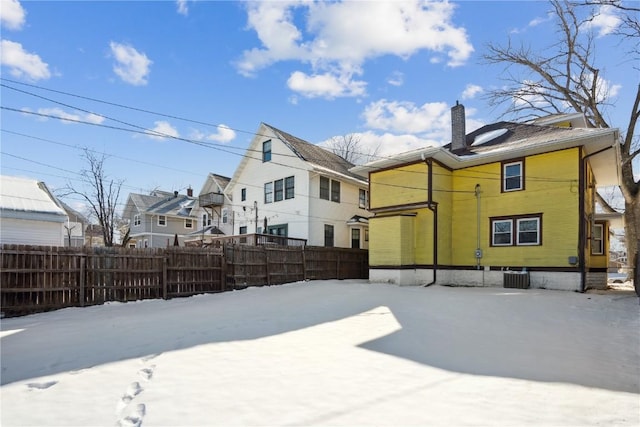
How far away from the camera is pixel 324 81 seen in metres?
16.8

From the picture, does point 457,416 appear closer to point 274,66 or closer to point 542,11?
point 274,66

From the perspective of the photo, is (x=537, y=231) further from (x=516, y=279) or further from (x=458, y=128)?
(x=458, y=128)

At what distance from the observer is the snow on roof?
13242mm

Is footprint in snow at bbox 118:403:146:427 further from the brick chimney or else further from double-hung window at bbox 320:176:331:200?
double-hung window at bbox 320:176:331:200

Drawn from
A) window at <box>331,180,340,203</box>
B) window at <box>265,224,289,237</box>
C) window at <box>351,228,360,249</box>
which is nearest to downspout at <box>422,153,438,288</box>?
window at <box>331,180,340,203</box>

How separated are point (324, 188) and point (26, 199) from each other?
1365cm

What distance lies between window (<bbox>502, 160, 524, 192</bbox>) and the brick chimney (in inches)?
124

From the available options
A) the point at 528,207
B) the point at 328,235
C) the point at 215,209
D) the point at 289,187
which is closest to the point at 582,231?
the point at 528,207

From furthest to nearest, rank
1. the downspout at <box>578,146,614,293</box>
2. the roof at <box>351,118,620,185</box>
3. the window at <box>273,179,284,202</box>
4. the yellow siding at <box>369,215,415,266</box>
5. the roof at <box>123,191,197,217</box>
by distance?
the roof at <box>123,191,197,217</box> < the window at <box>273,179,284,202</box> < the yellow siding at <box>369,215,415,266</box> < the roof at <box>351,118,620,185</box> < the downspout at <box>578,146,614,293</box>

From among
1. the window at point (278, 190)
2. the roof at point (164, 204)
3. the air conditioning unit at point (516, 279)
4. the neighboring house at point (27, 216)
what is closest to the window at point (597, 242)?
the air conditioning unit at point (516, 279)

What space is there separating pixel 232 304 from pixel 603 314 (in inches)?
367

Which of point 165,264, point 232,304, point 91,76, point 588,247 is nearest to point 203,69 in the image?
point 91,76

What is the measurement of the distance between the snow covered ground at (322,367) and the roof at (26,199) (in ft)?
22.7

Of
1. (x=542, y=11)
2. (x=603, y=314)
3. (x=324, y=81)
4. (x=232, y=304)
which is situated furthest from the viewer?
(x=542, y=11)
